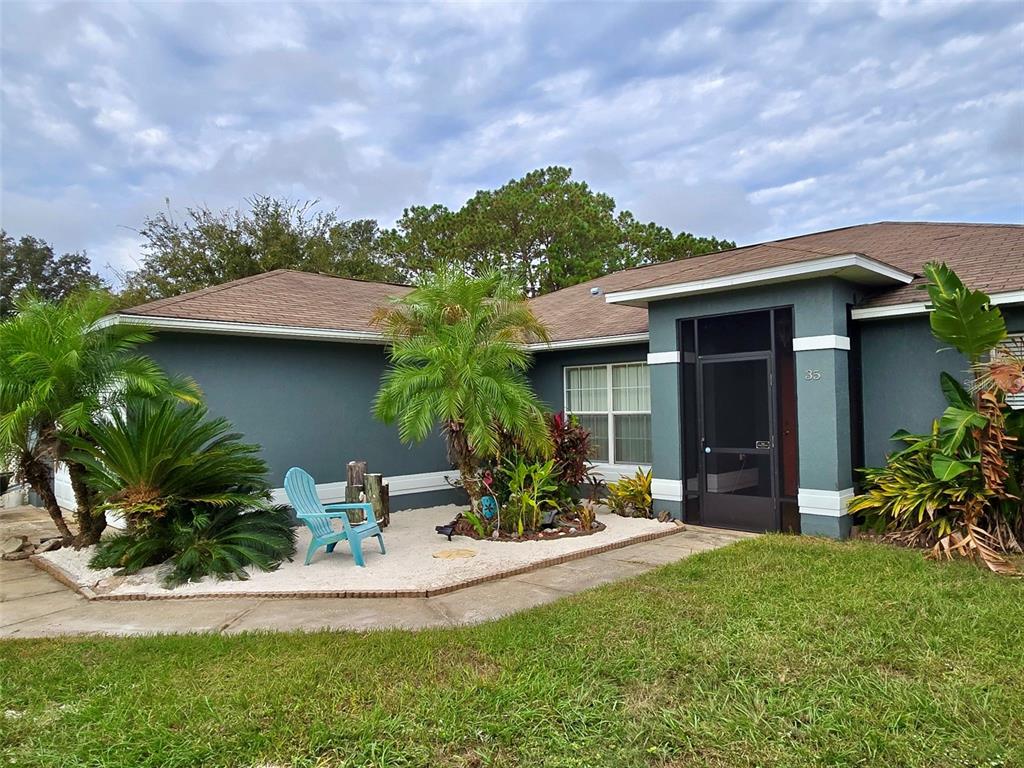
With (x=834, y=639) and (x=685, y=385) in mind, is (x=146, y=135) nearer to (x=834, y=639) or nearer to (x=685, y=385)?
(x=685, y=385)

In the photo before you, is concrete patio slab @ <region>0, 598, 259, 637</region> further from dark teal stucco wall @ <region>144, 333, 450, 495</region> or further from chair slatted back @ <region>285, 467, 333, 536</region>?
dark teal stucco wall @ <region>144, 333, 450, 495</region>

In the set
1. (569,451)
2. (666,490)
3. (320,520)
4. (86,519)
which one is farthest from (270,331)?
(666,490)

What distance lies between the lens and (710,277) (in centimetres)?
845

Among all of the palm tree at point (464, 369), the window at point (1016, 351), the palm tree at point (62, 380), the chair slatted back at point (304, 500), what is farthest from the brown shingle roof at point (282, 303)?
the window at point (1016, 351)

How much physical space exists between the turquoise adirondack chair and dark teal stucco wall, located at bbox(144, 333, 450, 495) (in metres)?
2.06

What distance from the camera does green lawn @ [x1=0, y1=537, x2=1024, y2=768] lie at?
124 inches

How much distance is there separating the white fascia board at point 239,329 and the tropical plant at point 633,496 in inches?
170

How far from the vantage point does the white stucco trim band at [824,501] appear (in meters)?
7.75

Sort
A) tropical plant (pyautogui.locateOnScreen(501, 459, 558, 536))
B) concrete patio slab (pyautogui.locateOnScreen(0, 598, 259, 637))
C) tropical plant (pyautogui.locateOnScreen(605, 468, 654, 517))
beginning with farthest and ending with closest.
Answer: tropical plant (pyautogui.locateOnScreen(605, 468, 654, 517)) → tropical plant (pyautogui.locateOnScreen(501, 459, 558, 536)) → concrete patio slab (pyautogui.locateOnScreen(0, 598, 259, 637))

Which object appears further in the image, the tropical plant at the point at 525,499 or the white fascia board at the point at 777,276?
the tropical plant at the point at 525,499

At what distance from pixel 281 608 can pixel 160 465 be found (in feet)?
7.43

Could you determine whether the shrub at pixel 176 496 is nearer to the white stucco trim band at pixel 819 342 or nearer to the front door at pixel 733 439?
the front door at pixel 733 439

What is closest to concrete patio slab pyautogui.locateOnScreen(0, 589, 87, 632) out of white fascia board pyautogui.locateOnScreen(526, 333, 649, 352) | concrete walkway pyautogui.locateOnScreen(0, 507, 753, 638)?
concrete walkway pyautogui.locateOnScreen(0, 507, 753, 638)

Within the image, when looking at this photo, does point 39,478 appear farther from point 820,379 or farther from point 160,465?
point 820,379
